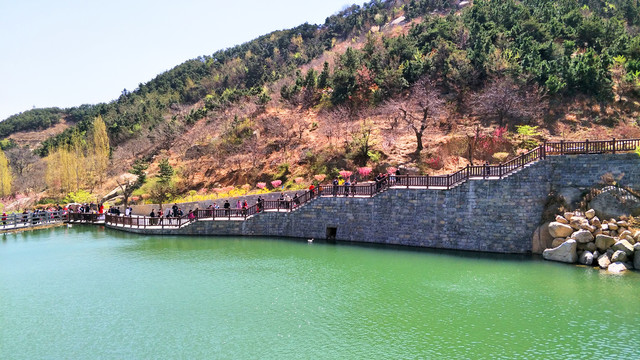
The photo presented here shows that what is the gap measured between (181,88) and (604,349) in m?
79.6

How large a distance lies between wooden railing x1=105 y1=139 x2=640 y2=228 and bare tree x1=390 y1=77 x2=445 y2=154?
9.10 metres

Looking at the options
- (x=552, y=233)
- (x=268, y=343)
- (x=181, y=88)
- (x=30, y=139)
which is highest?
(x=181, y=88)

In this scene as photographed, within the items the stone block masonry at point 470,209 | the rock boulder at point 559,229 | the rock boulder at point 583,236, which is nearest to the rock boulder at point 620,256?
the rock boulder at point 583,236

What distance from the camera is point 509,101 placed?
32781mm

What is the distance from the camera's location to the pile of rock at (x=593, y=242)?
18.1 meters

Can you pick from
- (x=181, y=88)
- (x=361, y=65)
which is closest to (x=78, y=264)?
(x=361, y=65)

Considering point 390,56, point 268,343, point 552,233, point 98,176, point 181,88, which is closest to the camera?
point 268,343

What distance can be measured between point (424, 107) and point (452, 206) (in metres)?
13.2

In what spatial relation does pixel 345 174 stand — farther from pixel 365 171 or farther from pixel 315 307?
pixel 315 307

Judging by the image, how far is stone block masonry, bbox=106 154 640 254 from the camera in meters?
20.3

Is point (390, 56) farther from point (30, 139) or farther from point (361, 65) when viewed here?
point (30, 139)

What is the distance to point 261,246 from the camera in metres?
25.9

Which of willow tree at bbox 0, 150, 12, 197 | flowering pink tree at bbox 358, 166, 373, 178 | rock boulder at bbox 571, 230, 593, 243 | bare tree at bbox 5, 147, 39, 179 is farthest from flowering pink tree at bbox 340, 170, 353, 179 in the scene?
bare tree at bbox 5, 147, 39, 179

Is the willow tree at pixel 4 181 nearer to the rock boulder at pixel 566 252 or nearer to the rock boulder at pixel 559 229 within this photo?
the rock boulder at pixel 559 229
